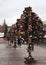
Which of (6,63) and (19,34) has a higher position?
(19,34)

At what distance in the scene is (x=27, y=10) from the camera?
17141 millimetres

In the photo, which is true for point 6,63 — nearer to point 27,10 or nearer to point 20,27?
point 20,27

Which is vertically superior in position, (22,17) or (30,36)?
(22,17)

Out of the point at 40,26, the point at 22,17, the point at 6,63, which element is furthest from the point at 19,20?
the point at 6,63

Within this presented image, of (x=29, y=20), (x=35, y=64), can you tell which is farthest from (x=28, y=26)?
(x=35, y=64)

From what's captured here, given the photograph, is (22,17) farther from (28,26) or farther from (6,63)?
(6,63)

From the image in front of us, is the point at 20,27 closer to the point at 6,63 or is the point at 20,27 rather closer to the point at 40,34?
the point at 40,34

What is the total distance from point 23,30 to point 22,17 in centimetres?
87

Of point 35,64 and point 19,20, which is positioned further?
point 19,20

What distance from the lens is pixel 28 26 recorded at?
671 inches

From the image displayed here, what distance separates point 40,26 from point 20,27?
129cm

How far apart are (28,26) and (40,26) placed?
768 mm

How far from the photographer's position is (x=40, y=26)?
56.0 feet

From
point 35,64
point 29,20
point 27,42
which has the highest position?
point 29,20
